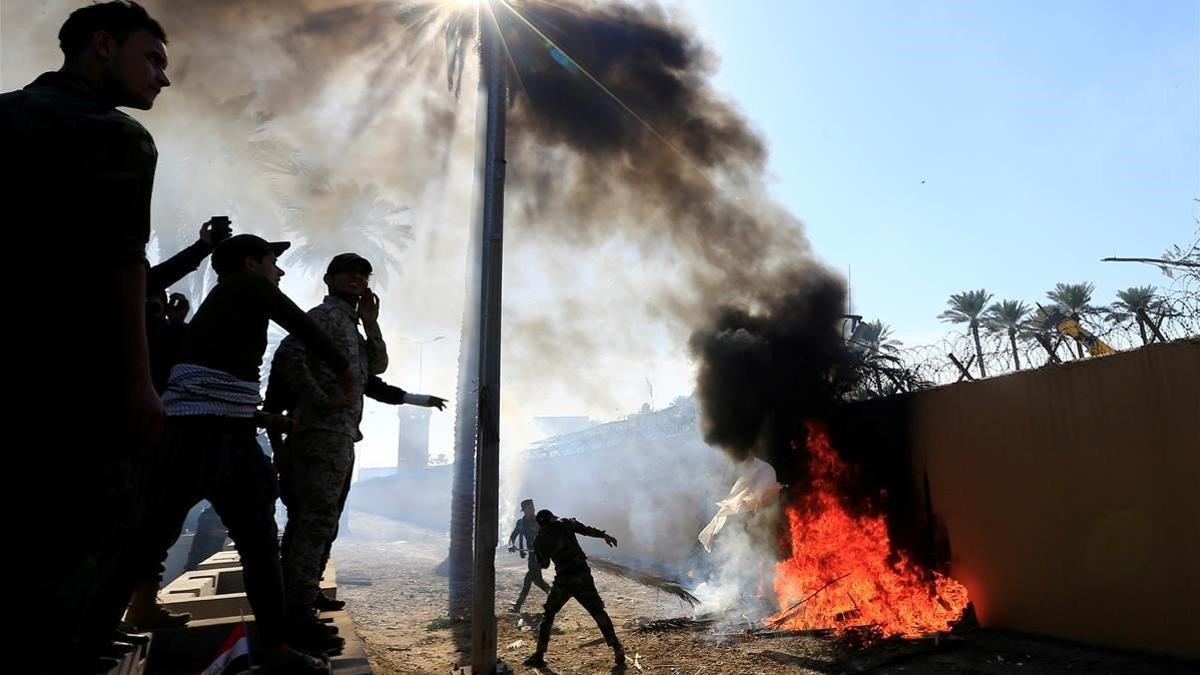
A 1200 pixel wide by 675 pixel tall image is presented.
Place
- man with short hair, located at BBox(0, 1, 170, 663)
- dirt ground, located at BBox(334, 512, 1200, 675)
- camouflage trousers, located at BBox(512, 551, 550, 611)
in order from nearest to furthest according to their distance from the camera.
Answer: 1. man with short hair, located at BBox(0, 1, 170, 663)
2. dirt ground, located at BBox(334, 512, 1200, 675)
3. camouflage trousers, located at BBox(512, 551, 550, 611)

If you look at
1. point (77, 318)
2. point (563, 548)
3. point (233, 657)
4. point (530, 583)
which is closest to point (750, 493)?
point (530, 583)

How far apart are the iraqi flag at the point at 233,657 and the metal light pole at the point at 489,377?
2.97 m

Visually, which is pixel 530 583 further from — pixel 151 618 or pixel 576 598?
pixel 151 618

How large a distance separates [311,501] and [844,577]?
26.7 feet

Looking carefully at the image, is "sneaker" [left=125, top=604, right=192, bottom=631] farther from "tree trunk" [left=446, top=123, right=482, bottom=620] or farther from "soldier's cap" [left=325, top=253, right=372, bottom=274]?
"tree trunk" [left=446, top=123, right=482, bottom=620]

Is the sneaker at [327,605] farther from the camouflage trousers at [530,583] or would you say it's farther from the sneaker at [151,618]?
the camouflage trousers at [530,583]

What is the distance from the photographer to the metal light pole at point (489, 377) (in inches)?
213

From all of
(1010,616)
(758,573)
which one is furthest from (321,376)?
(758,573)

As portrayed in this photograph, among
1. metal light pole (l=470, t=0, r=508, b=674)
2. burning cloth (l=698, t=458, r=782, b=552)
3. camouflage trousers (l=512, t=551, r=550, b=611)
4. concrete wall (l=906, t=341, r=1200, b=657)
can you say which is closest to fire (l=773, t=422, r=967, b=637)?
concrete wall (l=906, t=341, r=1200, b=657)

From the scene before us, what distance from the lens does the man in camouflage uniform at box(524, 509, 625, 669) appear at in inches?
289

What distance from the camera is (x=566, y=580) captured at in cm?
Answer: 780

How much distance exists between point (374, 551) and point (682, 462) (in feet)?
40.1

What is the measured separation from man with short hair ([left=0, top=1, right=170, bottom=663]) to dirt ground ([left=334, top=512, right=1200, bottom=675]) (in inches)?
193

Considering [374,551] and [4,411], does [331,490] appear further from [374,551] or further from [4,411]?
[374,551]
